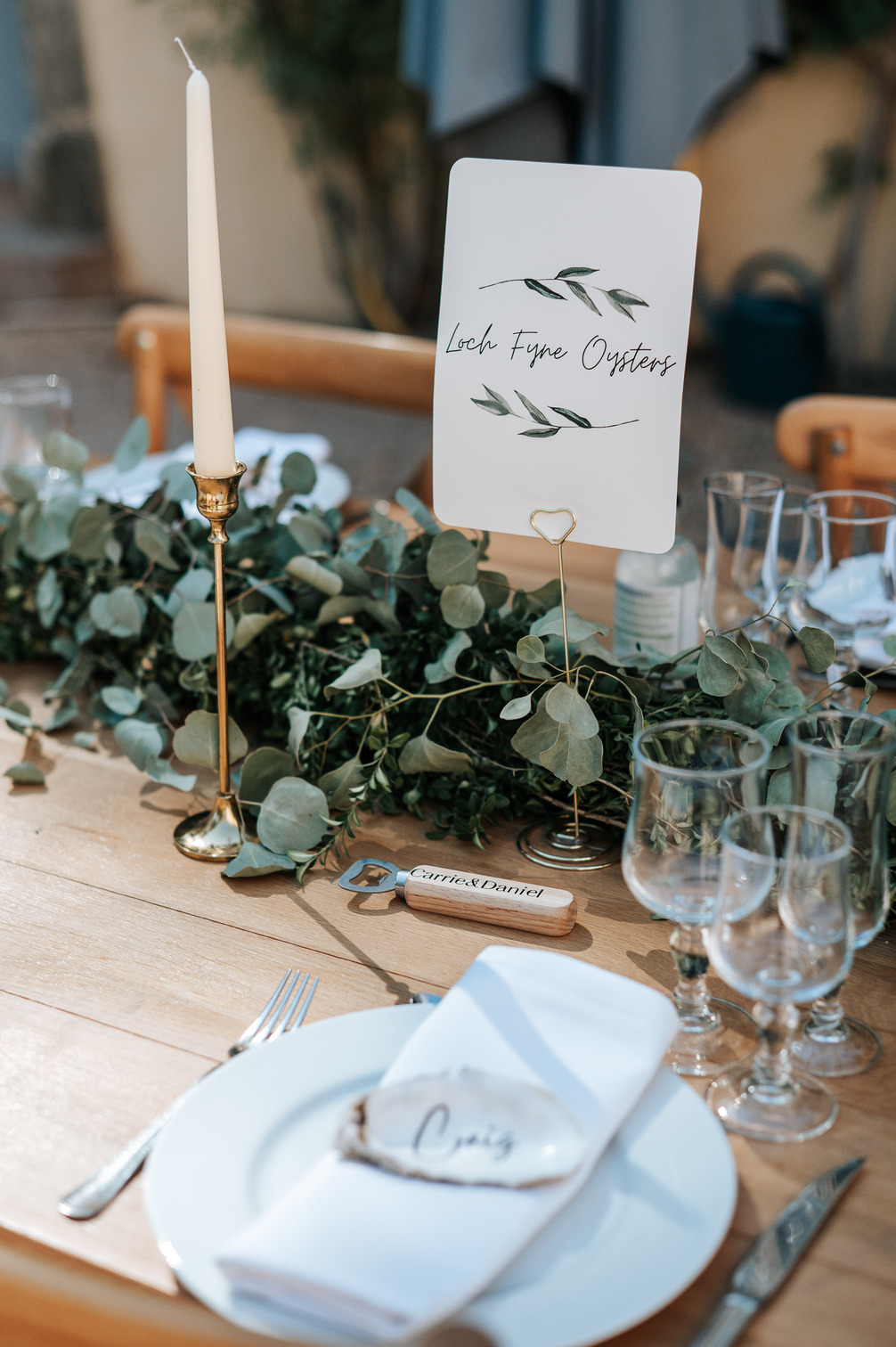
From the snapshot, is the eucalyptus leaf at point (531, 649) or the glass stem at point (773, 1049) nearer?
the glass stem at point (773, 1049)

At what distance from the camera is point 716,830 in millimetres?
590

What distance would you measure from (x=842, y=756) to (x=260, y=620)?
1.64ft

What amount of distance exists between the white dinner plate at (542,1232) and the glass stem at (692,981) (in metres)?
0.08

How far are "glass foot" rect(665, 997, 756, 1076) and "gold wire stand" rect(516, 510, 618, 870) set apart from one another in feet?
0.54

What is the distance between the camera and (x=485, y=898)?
725mm

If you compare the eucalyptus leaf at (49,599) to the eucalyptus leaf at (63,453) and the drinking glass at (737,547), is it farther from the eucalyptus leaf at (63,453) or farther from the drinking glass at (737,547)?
the drinking glass at (737,547)

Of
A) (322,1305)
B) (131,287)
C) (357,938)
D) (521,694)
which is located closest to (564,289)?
(521,694)

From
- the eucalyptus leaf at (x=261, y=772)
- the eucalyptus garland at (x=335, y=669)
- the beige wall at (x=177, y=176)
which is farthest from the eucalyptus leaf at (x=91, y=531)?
the beige wall at (x=177, y=176)

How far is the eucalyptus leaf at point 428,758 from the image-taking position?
0.79 meters

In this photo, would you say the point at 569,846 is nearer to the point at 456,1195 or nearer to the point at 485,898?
the point at 485,898

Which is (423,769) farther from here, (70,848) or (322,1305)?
(322,1305)

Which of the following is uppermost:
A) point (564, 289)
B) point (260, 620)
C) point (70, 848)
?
point (564, 289)

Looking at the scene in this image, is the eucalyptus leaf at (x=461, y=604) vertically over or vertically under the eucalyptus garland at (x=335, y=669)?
over

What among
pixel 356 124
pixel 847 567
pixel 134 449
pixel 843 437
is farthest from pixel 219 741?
pixel 356 124
